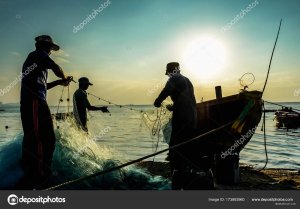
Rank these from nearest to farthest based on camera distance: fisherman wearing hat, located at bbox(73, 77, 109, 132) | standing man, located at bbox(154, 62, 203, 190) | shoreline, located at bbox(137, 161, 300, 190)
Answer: standing man, located at bbox(154, 62, 203, 190) → shoreline, located at bbox(137, 161, 300, 190) → fisherman wearing hat, located at bbox(73, 77, 109, 132)

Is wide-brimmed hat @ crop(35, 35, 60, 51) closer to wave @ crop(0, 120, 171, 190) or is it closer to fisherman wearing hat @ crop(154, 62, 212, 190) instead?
fisherman wearing hat @ crop(154, 62, 212, 190)

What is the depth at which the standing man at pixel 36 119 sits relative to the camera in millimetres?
5281

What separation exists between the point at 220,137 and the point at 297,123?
27326 millimetres

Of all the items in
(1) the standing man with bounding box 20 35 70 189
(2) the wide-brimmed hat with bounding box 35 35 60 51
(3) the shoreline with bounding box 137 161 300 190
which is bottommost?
(3) the shoreline with bounding box 137 161 300 190

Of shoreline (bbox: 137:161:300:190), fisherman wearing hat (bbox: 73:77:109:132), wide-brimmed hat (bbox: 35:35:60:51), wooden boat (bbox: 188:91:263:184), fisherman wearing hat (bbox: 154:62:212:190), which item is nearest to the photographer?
wide-brimmed hat (bbox: 35:35:60:51)

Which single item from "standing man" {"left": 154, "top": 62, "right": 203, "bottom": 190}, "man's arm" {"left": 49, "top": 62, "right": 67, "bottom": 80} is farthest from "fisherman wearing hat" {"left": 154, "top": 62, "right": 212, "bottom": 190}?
"man's arm" {"left": 49, "top": 62, "right": 67, "bottom": 80}

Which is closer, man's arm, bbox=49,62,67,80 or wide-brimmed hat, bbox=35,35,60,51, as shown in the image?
man's arm, bbox=49,62,67,80

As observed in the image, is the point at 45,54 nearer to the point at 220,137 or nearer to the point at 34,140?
the point at 34,140

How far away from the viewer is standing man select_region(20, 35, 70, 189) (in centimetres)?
528

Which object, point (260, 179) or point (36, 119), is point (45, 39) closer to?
point (36, 119)

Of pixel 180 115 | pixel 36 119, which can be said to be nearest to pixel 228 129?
pixel 180 115

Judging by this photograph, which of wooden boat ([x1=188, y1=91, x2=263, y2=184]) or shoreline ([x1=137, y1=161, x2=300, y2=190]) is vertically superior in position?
wooden boat ([x1=188, y1=91, x2=263, y2=184])

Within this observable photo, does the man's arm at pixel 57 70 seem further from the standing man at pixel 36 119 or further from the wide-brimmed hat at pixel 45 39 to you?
the wide-brimmed hat at pixel 45 39
